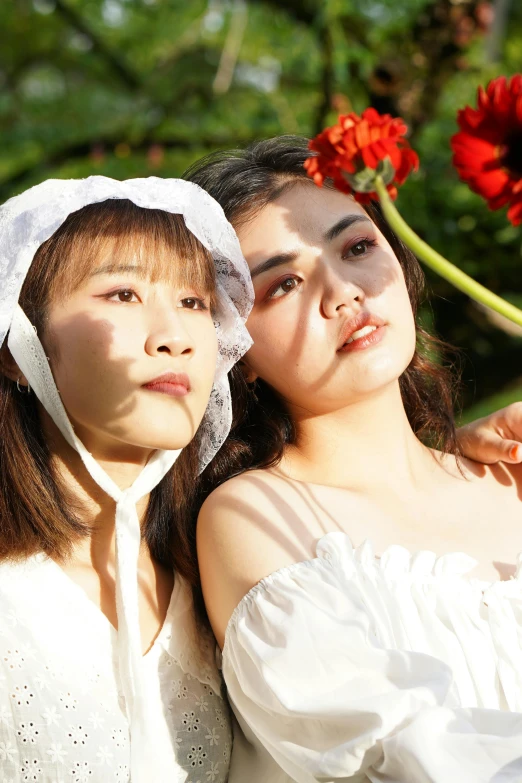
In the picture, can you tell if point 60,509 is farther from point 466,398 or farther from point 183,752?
point 466,398

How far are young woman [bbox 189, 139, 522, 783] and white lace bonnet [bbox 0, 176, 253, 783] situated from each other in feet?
0.46

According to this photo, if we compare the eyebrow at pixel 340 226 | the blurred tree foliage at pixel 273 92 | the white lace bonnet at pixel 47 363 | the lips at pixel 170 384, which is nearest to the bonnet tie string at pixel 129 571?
the white lace bonnet at pixel 47 363

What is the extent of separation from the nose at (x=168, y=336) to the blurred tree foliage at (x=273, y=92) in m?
1.84

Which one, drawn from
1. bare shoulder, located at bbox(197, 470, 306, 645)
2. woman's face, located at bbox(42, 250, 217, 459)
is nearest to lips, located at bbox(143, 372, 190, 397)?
woman's face, located at bbox(42, 250, 217, 459)

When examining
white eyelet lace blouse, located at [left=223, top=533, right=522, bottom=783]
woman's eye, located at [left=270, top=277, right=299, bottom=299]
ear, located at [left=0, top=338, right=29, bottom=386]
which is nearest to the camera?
white eyelet lace blouse, located at [left=223, top=533, right=522, bottom=783]

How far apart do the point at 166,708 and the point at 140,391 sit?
2.21 feet

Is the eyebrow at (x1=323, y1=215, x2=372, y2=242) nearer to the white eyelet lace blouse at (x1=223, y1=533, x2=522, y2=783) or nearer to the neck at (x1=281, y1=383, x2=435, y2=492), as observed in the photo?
the neck at (x1=281, y1=383, x2=435, y2=492)

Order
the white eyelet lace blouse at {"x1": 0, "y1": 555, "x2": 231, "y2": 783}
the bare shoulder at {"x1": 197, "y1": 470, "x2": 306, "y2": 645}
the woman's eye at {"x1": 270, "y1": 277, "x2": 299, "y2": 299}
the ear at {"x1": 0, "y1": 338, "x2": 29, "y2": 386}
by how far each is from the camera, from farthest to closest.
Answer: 1. the woman's eye at {"x1": 270, "y1": 277, "x2": 299, "y2": 299}
2. the ear at {"x1": 0, "y1": 338, "x2": 29, "y2": 386}
3. the bare shoulder at {"x1": 197, "y1": 470, "x2": 306, "y2": 645}
4. the white eyelet lace blouse at {"x1": 0, "y1": 555, "x2": 231, "y2": 783}

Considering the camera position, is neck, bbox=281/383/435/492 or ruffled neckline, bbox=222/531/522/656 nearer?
ruffled neckline, bbox=222/531/522/656

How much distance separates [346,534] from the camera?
2.17 meters

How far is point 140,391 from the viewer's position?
2041 mm

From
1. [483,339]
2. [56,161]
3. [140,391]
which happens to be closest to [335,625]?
[140,391]

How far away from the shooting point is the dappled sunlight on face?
2041mm

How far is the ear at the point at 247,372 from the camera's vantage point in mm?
2504
